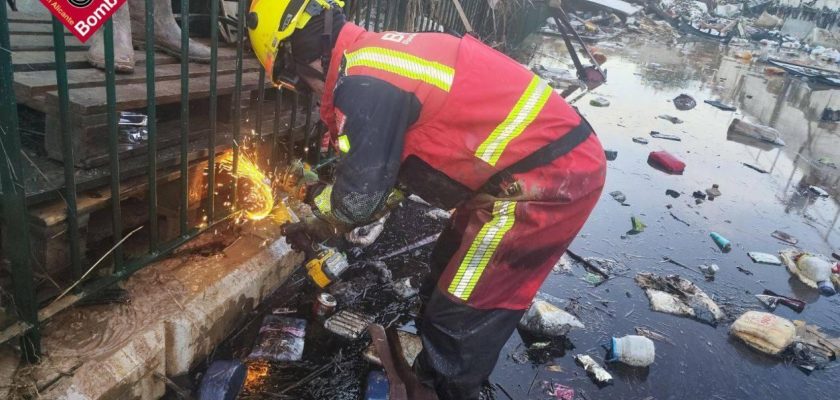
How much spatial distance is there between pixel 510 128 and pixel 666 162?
4.84 m

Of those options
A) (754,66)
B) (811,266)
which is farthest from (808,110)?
(811,266)

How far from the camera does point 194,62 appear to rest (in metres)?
2.99

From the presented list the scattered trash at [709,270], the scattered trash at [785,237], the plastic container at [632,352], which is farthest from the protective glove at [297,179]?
the scattered trash at [785,237]

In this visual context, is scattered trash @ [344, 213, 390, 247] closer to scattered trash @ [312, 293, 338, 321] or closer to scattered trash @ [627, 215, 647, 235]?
scattered trash @ [312, 293, 338, 321]

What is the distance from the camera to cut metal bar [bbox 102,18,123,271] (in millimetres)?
1730

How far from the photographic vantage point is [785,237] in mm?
4816

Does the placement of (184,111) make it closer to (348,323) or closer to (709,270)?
(348,323)

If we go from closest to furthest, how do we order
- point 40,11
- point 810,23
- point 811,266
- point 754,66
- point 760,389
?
1. point 760,389
2. point 40,11
3. point 811,266
4. point 754,66
5. point 810,23

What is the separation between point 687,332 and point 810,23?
3190 centimetres

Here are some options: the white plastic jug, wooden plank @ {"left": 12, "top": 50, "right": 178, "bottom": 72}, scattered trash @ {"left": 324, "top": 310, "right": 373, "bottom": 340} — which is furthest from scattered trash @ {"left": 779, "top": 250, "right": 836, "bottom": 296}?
wooden plank @ {"left": 12, "top": 50, "right": 178, "bottom": 72}

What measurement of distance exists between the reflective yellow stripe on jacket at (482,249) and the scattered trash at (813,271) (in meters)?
3.55

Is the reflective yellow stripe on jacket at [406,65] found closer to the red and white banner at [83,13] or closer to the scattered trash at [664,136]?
the red and white banner at [83,13]

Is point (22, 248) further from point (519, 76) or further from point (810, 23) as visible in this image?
point (810, 23)

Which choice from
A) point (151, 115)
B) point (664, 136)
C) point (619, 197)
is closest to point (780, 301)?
point (619, 197)
